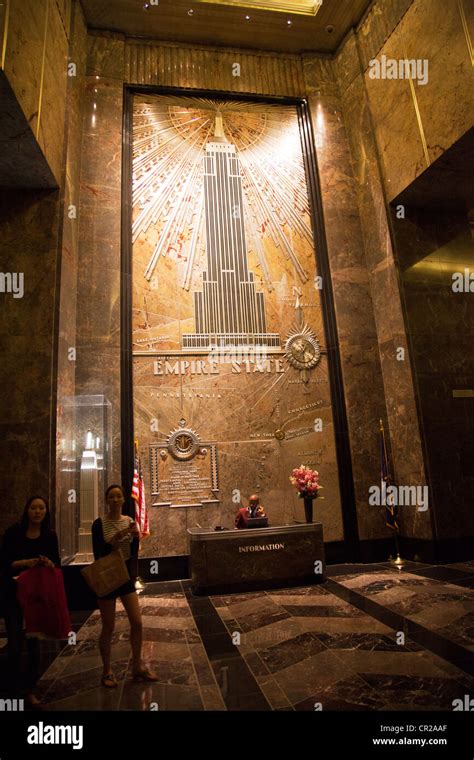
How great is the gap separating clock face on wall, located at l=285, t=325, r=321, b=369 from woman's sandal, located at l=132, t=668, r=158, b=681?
550 centimetres

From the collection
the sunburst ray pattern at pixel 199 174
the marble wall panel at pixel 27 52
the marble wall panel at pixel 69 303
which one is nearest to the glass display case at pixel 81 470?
the marble wall panel at pixel 69 303

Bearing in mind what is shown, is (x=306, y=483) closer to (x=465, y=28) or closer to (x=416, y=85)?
(x=416, y=85)

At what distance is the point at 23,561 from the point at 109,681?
1.04m

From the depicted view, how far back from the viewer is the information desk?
6.00m

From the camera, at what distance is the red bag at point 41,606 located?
3255 millimetres

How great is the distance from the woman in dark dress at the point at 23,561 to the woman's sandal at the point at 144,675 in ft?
2.21

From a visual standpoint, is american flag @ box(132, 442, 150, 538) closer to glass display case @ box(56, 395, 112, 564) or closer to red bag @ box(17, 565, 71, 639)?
glass display case @ box(56, 395, 112, 564)

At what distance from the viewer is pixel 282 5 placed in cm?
871

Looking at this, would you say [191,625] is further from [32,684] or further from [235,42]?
[235,42]

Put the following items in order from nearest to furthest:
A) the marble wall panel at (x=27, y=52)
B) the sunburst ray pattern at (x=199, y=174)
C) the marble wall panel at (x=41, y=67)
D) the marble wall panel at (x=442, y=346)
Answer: the marble wall panel at (x=27, y=52)
the marble wall panel at (x=41, y=67)
the marble wall panel at (x=442, y=346)
the sunburst ray pattern at (x=199, y=174)

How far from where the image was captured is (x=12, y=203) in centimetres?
640

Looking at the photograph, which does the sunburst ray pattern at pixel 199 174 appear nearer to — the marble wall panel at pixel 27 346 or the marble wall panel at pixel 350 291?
the marble wall panel at pixel 350 291

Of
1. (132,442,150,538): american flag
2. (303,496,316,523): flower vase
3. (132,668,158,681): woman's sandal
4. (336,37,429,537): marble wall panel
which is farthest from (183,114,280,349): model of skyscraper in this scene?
(132,668,158,681): woman's sandal

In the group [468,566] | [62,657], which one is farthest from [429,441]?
[62,657]
